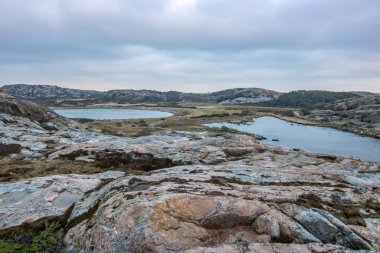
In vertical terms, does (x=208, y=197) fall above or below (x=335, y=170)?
above

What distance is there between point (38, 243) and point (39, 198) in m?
4.35

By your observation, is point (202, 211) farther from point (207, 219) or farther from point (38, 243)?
point (38, 243)

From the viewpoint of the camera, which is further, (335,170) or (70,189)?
(335,170)

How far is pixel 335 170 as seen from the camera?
82.0ft

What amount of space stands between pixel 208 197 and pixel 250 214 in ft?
5.62

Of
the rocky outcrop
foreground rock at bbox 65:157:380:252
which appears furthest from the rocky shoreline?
the rocky outcrop

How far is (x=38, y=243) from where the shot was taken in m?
13.5

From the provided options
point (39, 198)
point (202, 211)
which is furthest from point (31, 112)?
point (202, 211)

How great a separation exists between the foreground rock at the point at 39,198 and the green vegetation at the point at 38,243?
1.08m

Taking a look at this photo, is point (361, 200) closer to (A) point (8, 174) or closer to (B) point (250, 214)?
(B) point (250, 214)

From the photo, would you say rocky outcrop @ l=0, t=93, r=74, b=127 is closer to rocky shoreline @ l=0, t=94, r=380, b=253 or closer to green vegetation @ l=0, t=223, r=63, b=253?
rocky shoreline @ l=0, t=94, r=380, b=253

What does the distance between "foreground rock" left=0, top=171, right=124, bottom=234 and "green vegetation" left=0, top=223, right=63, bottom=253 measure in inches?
→ 42.4

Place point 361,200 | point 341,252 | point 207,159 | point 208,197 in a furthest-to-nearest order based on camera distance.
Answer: point 207,159, point 361,200, point 208,197, point 341,252

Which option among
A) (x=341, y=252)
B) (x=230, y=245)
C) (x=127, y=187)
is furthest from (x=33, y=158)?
(x=341, y=252)
